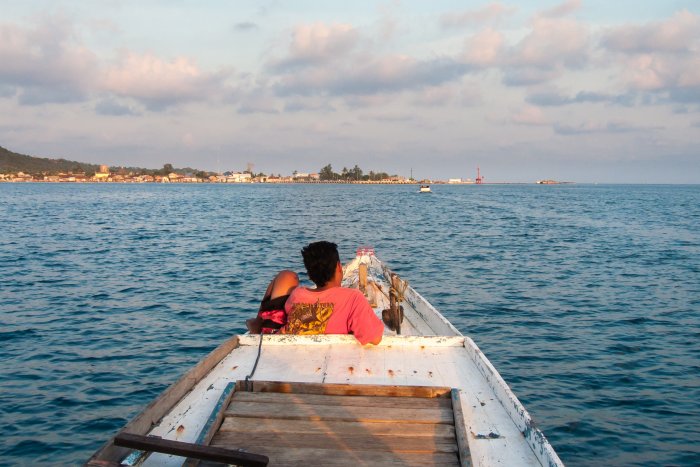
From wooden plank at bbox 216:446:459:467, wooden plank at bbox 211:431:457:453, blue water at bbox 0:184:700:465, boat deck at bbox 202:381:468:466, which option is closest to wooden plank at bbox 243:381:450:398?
boat deck at bbox 202:381:468:466

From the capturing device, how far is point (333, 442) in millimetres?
4074

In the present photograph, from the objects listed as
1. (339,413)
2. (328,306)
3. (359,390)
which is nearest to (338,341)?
(328,306)

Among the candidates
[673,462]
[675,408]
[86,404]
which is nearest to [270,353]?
[86,404]

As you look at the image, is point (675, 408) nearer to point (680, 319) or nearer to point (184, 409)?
point (680, 319)

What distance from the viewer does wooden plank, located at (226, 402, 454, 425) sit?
4375mm

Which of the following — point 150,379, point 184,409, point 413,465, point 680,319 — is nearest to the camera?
point 413,465

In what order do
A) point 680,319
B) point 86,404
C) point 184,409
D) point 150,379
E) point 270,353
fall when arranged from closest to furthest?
point 184,409 → point 270,353 → point 86,404 → point 150,379 → point 680,319

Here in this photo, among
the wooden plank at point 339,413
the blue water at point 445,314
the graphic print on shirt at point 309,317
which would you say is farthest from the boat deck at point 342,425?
the blue water at point 445,314

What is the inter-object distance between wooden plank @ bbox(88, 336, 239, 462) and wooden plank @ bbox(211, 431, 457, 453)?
598 millimetres

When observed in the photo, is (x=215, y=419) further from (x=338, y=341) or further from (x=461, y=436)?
(x=338, y=341)

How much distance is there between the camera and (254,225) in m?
47.5

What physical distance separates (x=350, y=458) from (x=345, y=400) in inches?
33.5

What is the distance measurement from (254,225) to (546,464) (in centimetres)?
4456

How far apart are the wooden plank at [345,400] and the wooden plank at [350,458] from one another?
2.22ft
